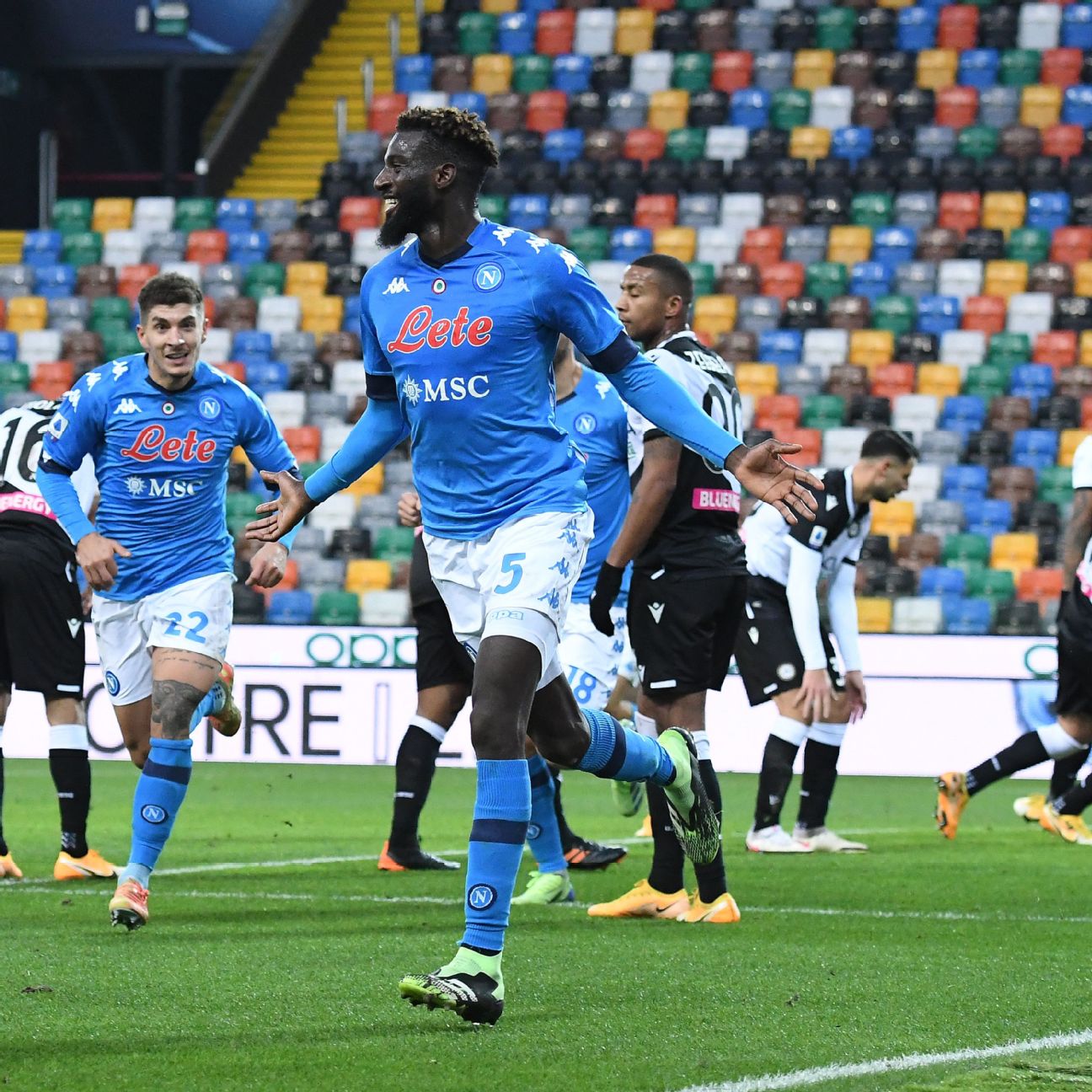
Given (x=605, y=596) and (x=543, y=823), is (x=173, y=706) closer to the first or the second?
(x=543, y=823)

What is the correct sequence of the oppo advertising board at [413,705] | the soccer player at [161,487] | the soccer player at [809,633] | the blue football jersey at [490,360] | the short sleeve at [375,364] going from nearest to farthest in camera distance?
the blue football jersey at [490,360] → the short sleeve at [375,364] → the soccer player at [161,487] → the soccer player at [809,633] → the oppo advertising board at [413,705]

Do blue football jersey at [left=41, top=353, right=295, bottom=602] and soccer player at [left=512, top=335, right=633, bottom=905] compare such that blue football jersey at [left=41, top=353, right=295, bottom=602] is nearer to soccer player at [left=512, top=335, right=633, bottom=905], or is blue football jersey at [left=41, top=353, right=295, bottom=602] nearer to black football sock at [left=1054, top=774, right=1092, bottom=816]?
soccer player at [left=512, top=335, right=633, bottom=905]

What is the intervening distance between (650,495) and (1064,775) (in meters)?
4.76

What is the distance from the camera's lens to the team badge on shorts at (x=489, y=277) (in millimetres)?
4898

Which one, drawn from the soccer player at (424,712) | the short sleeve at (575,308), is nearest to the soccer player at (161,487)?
the soccer player at (424,712)

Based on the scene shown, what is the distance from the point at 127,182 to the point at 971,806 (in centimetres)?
1842

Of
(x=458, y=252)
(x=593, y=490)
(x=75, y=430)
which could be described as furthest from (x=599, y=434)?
(x=458, y=252)

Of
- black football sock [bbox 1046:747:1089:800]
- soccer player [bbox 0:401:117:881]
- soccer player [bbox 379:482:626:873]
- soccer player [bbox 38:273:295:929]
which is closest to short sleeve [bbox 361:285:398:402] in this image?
soccer player [bbox 38:273:295:929]

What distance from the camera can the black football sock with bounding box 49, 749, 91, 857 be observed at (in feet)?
26.2

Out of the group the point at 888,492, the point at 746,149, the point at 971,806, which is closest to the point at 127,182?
the point at 746,149

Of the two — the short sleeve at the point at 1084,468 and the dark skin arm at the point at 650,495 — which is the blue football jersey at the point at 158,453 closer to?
the dark skin arm at the point at 650,495

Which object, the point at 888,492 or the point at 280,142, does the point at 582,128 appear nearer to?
the point at 280,142

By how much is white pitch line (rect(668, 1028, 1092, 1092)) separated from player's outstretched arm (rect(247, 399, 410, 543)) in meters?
1.95

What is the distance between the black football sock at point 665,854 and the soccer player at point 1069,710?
2.79 m
